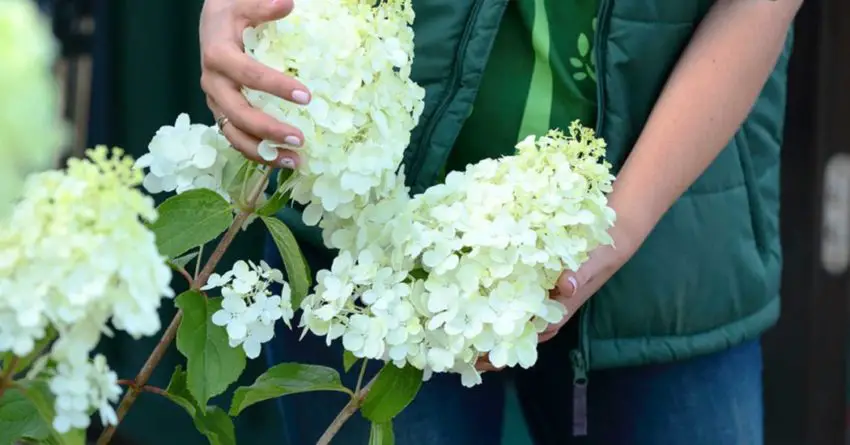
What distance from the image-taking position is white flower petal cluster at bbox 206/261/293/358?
0.68 meters

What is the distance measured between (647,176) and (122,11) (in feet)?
4.27

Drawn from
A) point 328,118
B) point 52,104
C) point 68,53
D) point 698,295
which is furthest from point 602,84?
point 68,53

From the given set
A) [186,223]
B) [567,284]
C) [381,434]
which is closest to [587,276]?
[567,284]

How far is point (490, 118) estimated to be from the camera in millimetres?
973

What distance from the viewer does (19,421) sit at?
635 mm

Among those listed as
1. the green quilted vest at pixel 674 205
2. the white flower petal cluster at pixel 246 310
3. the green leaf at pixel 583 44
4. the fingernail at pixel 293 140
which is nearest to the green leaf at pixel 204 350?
the white flower petal cluster at pixel 246 310

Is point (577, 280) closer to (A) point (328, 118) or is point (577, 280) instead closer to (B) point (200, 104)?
(A) point (328, 118)

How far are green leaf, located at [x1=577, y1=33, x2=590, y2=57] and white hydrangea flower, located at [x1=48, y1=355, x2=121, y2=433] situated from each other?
56cm

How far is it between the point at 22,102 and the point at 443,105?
53 cm

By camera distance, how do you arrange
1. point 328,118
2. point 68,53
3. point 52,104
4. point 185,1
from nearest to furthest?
point 52,104 → point 328,118 → point 185,1 → point 68,53

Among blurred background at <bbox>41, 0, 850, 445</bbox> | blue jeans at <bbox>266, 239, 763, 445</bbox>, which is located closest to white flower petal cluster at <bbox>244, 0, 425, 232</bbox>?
blue jeans at <bbox>266, 239, 763, 445</bbox>

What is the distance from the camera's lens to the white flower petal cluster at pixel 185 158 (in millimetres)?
699

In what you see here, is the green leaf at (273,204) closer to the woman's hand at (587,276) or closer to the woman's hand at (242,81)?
A: the woman's hand at (242,81)

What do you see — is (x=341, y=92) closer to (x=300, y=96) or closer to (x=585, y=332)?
(x=300, y=96)
